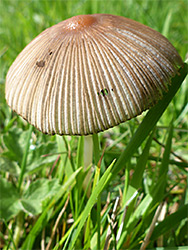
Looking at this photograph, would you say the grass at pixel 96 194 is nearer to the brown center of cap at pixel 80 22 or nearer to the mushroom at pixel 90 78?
the mushroom at pixel 90 78

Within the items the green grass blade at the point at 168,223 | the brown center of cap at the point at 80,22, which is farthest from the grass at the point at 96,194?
the brown center of cap at the point at 80,22

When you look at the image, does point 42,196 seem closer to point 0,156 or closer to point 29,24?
point 0,156

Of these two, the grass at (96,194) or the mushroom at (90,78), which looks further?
the grass at (96,194)

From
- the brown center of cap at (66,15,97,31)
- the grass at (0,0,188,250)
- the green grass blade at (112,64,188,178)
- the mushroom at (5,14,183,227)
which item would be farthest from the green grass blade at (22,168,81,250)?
the brown center of cap at (66,15,97,31)

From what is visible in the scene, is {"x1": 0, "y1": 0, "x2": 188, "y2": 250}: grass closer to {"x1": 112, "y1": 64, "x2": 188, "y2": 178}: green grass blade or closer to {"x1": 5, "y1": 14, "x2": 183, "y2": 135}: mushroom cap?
{"x1": 112, "y1": 64, "x2": 188, "y2": 178}: green grass blade

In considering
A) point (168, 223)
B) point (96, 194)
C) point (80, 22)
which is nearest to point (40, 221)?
point (96, 194)

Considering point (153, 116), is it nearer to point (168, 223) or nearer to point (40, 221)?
point (168, 223)

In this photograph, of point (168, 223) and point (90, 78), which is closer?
point (90, 78)

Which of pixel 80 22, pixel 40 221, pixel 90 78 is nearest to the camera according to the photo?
pixel 90 78

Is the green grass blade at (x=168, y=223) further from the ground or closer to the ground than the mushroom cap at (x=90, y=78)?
closer to the ground
